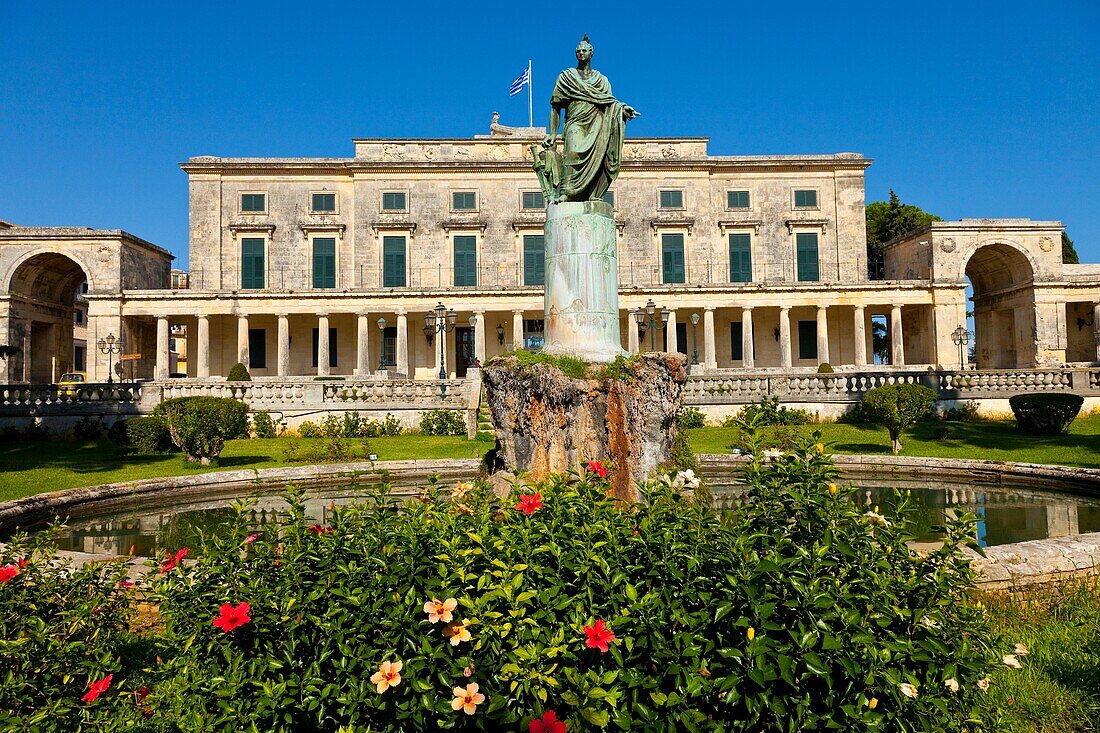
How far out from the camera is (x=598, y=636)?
2.46 metres

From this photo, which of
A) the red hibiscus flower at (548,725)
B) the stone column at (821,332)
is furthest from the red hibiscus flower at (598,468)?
the stone column at (821,332)

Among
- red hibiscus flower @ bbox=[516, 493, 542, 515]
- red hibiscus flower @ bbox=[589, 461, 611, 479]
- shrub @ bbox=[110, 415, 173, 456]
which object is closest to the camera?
red hibiscus flower @ bbox=[516, 493, 542, 515]

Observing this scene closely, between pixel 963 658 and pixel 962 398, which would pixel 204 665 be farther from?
pixel 962 398

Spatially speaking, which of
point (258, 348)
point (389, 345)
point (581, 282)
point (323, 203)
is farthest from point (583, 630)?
point (323, 203)

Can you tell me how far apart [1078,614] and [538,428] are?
221 inches

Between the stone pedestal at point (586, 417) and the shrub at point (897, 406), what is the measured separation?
9773 millimetres

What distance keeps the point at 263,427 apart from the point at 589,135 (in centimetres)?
1662

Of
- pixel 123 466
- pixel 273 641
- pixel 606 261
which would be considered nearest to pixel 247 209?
pixel 123 466

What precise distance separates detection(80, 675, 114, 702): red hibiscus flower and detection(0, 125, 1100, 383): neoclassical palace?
33.6m

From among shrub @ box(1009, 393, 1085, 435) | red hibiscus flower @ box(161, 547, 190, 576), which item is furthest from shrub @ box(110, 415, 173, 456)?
shrub @ box(1009, 393, 1085, 435)

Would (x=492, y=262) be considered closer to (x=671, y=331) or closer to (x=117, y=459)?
(x=671, y=331)

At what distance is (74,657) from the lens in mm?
2951

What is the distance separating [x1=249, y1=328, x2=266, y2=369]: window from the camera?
38.4m

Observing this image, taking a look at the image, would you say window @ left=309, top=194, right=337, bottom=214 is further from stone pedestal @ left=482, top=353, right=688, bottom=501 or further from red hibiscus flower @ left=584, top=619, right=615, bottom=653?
red hibiscus flower @ left=584, top=619, right=615, bottom=653
